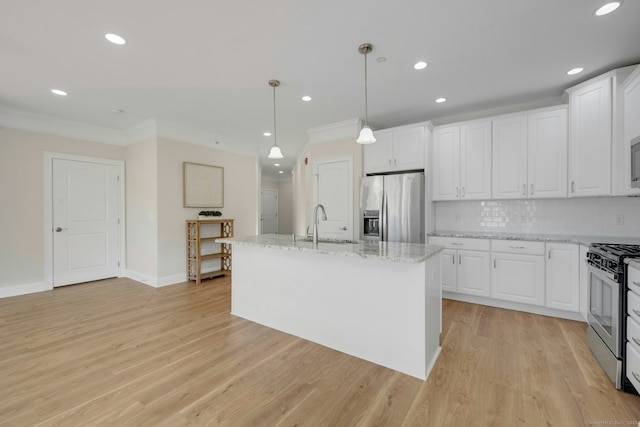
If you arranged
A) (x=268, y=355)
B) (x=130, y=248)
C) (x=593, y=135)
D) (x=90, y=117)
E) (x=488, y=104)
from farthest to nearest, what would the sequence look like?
(x=130, y=248) → (x=90, y=117) → (x=488, y=104) → (x=593, y=135) → (x=268, y=355)

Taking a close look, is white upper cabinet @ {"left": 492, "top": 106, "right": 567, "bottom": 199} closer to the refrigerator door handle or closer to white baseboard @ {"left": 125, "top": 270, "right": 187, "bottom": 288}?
the refrigerator door handle

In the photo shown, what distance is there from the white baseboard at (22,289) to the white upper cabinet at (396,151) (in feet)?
17.1

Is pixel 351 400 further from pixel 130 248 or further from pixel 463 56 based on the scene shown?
pixel 130 248

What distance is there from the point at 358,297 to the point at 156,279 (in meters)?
3.66

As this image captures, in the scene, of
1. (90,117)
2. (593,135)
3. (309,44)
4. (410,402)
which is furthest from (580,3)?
(90,117)

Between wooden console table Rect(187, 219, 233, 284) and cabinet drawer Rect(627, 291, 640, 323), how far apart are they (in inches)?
187

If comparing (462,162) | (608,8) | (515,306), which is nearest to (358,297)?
(515,306)

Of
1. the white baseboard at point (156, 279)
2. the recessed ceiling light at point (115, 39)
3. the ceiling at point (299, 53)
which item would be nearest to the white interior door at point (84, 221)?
the white baseboard at point (156, 279)

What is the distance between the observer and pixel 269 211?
10852 millimetres

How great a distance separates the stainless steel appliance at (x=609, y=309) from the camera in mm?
1887

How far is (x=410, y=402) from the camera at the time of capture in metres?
1.77

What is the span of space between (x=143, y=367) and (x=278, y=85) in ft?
9.65

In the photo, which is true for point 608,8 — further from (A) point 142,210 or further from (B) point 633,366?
(A) point 142,210

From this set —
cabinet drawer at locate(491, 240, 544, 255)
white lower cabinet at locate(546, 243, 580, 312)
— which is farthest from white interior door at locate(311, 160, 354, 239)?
white lower cabinet at locate(546, 243, 580, 312)
